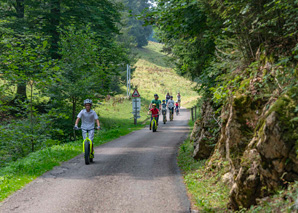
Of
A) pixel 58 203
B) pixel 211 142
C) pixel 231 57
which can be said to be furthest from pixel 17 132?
pixel 231 57

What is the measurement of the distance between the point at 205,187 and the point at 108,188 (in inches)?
95.3

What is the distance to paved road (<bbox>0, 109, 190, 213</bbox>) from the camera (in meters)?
6.01

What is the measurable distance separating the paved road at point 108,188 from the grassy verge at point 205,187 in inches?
9.1

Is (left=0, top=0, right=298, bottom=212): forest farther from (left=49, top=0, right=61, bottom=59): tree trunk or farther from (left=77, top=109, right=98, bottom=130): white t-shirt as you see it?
(left=49, top=0, right=61, bottom=59): tree trunk

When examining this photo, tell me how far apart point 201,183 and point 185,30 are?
5.75 m

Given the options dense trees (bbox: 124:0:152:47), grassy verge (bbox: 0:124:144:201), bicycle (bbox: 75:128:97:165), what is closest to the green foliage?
bicycle (bbox: 75:128:97:165)

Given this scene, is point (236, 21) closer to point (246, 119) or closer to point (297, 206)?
point (246, 119)

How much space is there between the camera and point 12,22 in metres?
A: 19.9

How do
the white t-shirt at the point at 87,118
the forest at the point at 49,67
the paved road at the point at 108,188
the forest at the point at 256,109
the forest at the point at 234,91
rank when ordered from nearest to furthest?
the forest at the point at 256,109 → the forest at the point at 234,91 → the paved road at the point at 108,188 → the white t-shirt at the point at 87,118 → the forest at the point at 49,67

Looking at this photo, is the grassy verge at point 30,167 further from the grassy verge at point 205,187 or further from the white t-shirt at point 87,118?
the grassy verge at point 205,187

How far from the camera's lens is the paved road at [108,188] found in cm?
601

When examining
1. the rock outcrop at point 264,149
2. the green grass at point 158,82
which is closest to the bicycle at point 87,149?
the rock outcrop at point 264,149

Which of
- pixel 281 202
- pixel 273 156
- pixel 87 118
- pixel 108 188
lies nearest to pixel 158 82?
pixel 87 118

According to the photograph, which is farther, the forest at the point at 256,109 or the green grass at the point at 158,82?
the green grass at the point at 158,82
